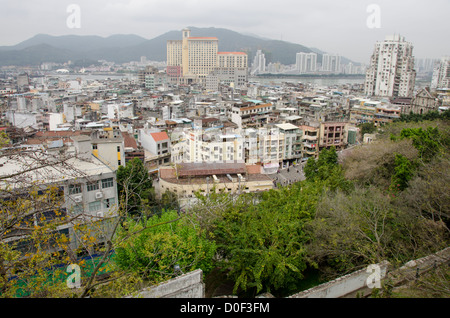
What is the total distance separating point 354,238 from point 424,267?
1.21 m

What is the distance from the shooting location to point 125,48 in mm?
110312

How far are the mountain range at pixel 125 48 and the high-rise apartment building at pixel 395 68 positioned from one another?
2118 inches

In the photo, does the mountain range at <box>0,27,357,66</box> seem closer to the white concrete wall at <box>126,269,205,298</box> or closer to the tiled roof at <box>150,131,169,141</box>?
the tiled roof at <box>150,131,169,141</box>

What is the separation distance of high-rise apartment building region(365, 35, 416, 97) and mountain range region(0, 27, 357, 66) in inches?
2118

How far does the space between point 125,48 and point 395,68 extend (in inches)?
3506

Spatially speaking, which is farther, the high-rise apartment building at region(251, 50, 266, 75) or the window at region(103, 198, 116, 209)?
the high-rise apartment building at region(251, 50, 266, 75)

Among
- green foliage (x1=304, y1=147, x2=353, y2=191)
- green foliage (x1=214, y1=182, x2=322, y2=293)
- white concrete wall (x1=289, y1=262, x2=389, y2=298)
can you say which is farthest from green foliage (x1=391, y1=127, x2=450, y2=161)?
white concrete wall (x1=289, y1=262, x2=389, y2=298)

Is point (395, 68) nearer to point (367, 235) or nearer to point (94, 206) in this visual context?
point (367, 235)

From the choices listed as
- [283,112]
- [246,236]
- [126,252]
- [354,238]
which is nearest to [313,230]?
[354,238]

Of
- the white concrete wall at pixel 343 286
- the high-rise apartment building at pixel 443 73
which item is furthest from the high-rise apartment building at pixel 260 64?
the white concrete wall at pixel 343 286

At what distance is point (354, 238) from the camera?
5.62m

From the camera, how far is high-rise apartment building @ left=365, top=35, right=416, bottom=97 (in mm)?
38500

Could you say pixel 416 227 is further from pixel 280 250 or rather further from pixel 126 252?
pixel 126 252

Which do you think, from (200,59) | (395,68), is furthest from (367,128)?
(200,59)
